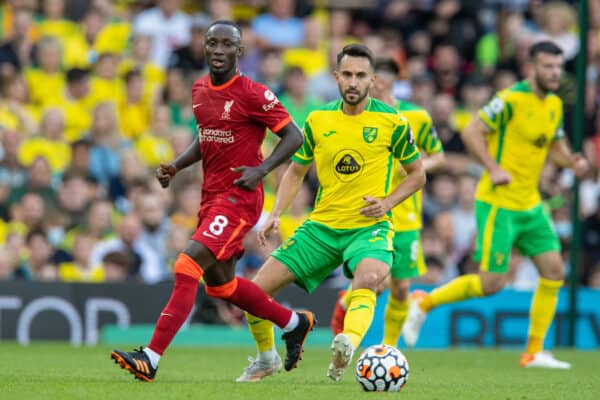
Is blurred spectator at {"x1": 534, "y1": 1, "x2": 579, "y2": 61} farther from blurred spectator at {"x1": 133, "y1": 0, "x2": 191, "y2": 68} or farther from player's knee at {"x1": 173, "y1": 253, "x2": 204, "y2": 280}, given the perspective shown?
player's knee at {"x1": 173, "y1": 253, "x2": 204, "y2": 280}

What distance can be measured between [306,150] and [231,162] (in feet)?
2.04

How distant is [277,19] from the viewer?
17422 mm

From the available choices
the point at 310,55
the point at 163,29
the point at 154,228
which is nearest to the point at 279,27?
the point at 310,55

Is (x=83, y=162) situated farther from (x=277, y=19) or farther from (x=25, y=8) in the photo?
(x=277, y=19)

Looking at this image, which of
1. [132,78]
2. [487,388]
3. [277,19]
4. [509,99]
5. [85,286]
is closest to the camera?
[487,388]

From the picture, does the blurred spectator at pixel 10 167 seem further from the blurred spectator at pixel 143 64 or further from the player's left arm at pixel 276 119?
the player's left arm at pixel 276 119

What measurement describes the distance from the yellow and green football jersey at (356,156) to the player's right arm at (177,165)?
828 mm

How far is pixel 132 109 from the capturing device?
51.7 feet

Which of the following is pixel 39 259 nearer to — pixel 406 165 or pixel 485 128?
pixel 485 128

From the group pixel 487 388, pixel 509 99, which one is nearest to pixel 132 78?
pixel 509 99

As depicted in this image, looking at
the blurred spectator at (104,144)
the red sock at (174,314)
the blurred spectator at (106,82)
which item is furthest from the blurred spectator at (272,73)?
the red sock at (174,314)

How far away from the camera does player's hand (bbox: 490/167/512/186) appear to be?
10398mm

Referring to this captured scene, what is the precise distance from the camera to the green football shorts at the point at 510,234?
1070cm

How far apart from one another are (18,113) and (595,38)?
8508 mm
